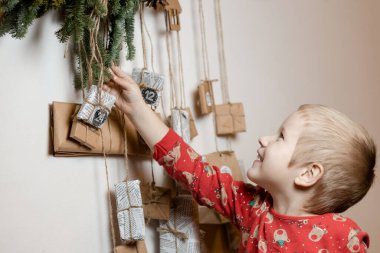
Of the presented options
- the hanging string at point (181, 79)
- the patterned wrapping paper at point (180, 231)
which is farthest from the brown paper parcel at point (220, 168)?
the hanging string at point (181, 79)

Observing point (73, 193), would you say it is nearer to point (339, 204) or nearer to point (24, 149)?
point (24, 149)

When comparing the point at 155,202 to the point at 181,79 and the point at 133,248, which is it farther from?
the point at 181,79

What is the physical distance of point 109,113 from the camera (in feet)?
3.49

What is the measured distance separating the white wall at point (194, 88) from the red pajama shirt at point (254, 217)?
135mm

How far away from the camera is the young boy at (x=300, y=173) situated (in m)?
0.99

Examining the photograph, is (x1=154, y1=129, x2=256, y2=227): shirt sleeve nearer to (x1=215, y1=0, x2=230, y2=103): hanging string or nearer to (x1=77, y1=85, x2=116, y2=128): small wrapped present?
(x1=77, y1=85, x2=116, y2=128): small wrapped present

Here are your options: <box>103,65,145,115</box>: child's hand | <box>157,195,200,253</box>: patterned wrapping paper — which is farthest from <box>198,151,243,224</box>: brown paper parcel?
<box>103,65,145,115</box>: child's hand

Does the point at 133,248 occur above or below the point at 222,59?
below

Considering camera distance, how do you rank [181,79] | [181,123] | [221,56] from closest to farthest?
[181,123]
[181,79]
[221,56]

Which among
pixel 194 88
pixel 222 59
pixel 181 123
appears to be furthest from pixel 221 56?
pixel 181 123

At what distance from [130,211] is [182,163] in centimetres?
16

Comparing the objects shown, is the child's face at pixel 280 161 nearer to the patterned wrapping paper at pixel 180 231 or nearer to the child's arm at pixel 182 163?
the child's arm at pixel 182 163

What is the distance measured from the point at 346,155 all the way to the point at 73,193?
0.58m

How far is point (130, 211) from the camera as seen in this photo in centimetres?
102
